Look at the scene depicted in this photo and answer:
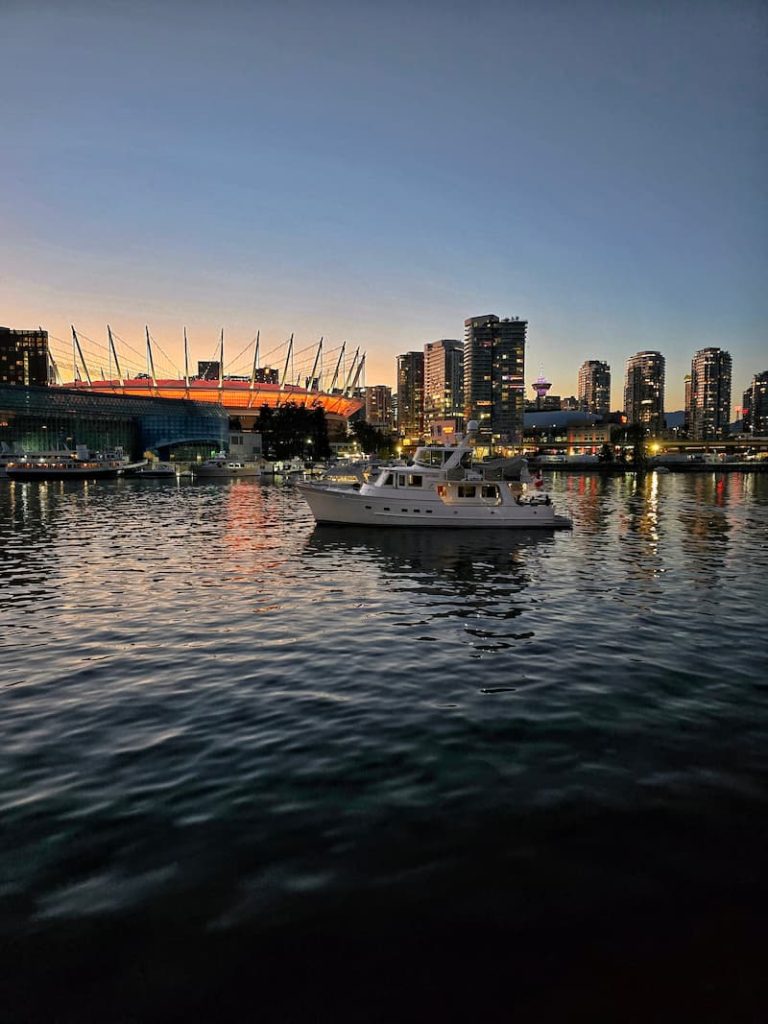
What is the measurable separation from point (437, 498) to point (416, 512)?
1740 mm

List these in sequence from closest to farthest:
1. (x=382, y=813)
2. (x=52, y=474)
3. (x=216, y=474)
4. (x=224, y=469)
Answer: (x=382, y=813) → (x=52, y=474) → (x=216, y=474) → (x=224, y=469)

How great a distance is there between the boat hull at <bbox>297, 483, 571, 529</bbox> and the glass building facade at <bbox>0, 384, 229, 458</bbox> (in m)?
145

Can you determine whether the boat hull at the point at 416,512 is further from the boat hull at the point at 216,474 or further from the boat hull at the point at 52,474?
the boat hull at the point at 216,474

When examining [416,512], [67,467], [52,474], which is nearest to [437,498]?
[416,512]

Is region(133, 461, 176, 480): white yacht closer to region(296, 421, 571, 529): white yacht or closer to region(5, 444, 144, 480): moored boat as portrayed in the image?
region(5, 444, 144, 480): moored boat

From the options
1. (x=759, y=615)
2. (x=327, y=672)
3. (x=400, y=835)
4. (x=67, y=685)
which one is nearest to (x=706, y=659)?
(x=759, y=615)

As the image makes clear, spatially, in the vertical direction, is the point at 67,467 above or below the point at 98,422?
below

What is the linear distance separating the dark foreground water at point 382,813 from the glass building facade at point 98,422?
163510mm

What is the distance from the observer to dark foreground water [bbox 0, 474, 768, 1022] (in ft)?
20.0

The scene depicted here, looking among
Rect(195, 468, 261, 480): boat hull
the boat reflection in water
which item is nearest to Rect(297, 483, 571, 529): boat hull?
the boat reflection in water

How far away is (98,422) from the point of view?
176 m

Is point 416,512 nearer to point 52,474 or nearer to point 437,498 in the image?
point 437,498

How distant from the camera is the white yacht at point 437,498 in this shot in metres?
43.5

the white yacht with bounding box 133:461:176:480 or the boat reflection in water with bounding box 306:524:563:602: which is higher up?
the white yacht with bounding box 133:461:176:480
